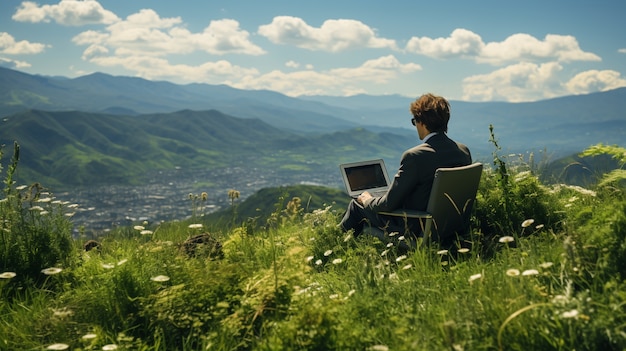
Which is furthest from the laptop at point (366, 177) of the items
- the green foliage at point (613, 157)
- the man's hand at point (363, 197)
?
the green foliage at point (613, 157)

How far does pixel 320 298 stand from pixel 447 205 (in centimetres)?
234

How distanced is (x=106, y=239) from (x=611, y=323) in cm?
802

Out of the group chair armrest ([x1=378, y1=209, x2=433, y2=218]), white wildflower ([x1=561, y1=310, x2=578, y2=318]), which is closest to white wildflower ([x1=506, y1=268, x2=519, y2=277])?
white wildflower ([x1=561, y1=310, x2=578, y2=318])

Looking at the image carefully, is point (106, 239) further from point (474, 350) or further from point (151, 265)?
point (474, 350)

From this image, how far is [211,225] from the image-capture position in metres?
9.65

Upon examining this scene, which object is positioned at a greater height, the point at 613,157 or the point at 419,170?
the point at 613,157

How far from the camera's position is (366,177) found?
26.3ft

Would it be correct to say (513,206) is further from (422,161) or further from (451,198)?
(422,161)

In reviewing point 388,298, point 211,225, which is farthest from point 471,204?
A: point 211,225

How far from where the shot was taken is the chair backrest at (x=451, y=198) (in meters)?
6.04

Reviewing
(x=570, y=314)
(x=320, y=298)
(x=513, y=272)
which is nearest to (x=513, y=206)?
(x=513, y=272)

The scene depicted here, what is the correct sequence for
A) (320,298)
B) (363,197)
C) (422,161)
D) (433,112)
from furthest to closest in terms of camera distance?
(363,197) → (433,112) → (422,161) → (320,298)

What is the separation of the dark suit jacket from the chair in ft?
0.56

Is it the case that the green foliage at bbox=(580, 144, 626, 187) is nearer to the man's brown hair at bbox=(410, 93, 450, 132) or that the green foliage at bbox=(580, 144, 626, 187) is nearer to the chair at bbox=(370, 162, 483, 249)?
the chair at bbox=(370, 162, 483, 249)
